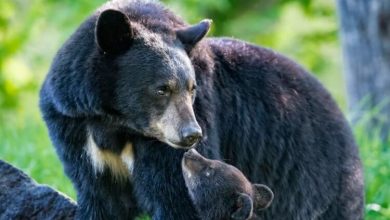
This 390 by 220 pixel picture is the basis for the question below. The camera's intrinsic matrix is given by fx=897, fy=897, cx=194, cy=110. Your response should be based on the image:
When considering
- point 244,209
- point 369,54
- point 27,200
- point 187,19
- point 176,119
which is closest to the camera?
point 176,119

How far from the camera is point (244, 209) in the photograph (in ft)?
16.9

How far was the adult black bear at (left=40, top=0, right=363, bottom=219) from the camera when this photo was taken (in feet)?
16.2

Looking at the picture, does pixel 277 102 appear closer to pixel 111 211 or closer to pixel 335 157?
pixel 335 157

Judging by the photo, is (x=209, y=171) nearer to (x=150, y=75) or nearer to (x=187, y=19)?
(x=150, y=75)

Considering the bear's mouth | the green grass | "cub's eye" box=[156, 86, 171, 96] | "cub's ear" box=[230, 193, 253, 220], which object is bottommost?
the green grass

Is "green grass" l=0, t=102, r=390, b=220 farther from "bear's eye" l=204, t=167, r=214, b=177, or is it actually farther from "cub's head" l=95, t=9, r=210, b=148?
"cub's head" l=95, t=9, r=210, b=148

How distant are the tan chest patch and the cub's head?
0.72 feet

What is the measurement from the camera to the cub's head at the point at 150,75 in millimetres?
4898

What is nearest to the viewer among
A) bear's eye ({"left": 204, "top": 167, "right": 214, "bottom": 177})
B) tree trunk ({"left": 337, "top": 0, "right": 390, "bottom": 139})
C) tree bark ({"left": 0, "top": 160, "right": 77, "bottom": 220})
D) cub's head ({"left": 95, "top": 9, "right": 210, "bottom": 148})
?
cub's head ({"left": 95, "top": 9, "right": 210, "bottom": 148})

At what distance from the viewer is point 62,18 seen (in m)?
11.8

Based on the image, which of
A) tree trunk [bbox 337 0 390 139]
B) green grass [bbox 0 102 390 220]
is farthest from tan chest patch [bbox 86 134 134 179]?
tree trunk [bbox 337 0 390 139]

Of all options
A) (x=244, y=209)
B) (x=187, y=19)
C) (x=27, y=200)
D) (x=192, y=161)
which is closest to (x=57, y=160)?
(x=27, y=200)

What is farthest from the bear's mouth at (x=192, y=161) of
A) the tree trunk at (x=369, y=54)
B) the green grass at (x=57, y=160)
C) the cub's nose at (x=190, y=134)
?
the tree trunk at (x=369, y=54)

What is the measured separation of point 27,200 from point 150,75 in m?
1.31
